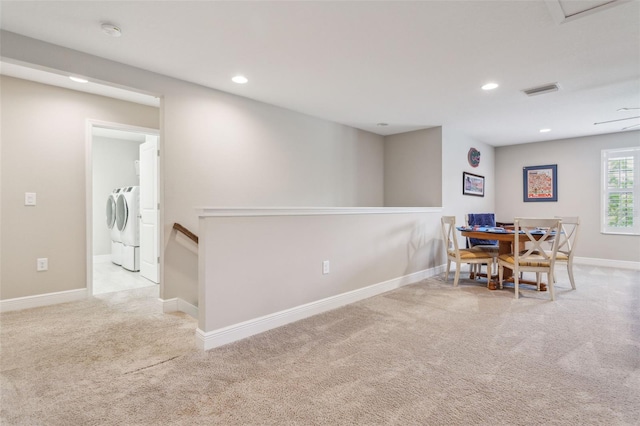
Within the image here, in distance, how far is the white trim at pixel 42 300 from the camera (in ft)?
10.2

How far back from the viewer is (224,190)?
138 inches

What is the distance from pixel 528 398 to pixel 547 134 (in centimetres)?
525

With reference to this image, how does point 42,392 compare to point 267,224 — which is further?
point 267,224

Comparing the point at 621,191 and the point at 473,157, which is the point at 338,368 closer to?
the point at 473,157

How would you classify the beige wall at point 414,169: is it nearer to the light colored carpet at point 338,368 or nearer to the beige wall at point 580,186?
the light colored carpet at point 338,368

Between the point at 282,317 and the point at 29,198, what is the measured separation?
9.40 ft

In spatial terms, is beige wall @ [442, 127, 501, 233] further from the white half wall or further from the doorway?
the doorway

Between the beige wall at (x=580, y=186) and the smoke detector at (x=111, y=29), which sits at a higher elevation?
the smoke detector at (x=111, y=29)

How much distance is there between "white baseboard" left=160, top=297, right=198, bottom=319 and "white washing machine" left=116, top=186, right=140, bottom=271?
88.5 inches

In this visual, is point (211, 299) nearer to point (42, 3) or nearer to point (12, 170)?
point (42, 3)

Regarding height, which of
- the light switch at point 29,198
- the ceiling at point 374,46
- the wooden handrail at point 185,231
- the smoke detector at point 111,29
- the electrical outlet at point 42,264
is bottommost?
the electrical outlet at point 42,264

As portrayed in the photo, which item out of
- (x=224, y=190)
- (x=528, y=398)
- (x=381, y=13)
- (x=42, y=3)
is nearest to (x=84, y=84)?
(x=42, y=3)

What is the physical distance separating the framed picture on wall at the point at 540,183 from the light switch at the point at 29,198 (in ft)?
24.8

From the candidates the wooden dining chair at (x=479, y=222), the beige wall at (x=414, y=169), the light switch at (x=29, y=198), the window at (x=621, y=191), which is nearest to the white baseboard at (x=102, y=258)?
the light switch at (x=29, y=198)
